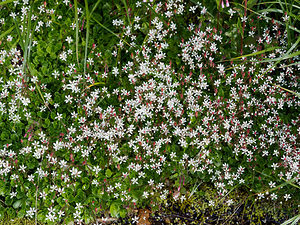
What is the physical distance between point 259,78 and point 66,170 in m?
2.65

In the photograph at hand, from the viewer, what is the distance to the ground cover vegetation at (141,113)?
139 inches

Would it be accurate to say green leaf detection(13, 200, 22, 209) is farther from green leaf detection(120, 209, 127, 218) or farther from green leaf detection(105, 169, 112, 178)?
green leaf detection(120, 209, 127, 218)

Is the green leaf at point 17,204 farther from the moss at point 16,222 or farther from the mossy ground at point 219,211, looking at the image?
the mossy ground at point 219,211

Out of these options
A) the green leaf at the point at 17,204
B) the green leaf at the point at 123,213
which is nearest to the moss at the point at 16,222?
the green leaf at the point at 17,204

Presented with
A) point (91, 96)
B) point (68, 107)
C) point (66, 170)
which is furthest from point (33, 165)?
point (91, 96)

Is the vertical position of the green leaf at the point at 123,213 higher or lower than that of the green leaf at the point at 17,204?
lower

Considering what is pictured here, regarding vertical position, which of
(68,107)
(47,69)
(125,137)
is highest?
(47,69)

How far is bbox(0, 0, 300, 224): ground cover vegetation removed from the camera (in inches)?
139

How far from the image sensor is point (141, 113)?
3754 mm

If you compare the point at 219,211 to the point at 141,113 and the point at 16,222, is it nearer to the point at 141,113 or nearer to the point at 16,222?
the point at 141,113

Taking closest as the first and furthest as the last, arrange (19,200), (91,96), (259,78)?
(19,200) → (91,96) → (259,78)

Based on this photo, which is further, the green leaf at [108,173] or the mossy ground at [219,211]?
the mossy ground at [219,211]

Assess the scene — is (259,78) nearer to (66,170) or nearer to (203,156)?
(203,156)

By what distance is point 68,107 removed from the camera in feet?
12.3
